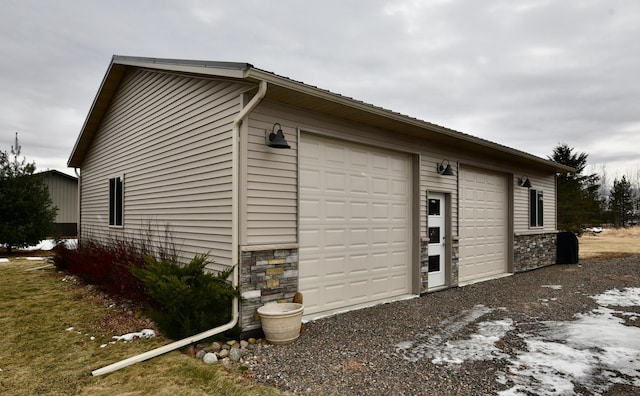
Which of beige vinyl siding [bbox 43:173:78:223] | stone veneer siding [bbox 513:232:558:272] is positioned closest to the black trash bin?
stone veneer siding [bbox 513:232:558:272]

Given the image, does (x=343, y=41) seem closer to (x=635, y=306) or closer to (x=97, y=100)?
(x=97, y=100)

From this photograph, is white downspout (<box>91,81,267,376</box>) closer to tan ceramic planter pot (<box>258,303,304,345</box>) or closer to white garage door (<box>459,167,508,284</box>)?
tan ceramic planter pot (<box>258,303,304,345</box>)

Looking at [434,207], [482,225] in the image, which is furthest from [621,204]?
[434,207]

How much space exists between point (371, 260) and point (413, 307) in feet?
3.17

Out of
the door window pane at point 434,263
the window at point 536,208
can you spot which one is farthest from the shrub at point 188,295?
the window at point 536,208

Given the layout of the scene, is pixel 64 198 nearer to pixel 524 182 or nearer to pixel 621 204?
pixel 524 182

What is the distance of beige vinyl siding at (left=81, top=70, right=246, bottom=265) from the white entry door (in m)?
4.10

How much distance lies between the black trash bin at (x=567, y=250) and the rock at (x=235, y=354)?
1110cm

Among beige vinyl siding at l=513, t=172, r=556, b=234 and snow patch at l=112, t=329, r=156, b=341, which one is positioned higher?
beige vinyl siding at l=513, t=172, r=556, b=234

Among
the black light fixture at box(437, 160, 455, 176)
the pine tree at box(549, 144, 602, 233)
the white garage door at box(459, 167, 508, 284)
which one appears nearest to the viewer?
the black light fixture at box(437, 160, 455, 176)

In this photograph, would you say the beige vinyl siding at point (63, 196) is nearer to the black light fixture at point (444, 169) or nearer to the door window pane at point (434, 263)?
the door window pane at point (434, 263)

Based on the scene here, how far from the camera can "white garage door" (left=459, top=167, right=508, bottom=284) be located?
322 inches

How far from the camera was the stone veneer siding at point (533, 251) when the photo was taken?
9797 mm

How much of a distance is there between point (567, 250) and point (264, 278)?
10.7 m
